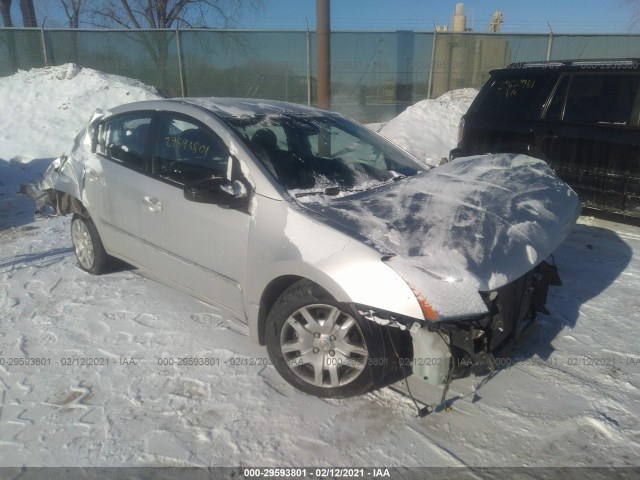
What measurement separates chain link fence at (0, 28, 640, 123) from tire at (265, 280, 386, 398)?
34.3 feet

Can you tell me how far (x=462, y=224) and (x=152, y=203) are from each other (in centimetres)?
216

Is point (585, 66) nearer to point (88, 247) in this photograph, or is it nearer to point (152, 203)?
point (152, 203)

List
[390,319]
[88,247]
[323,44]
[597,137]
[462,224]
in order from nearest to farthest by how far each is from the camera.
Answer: [390,319] → [462,224] → [88,247] → [597,137] → [323,44]

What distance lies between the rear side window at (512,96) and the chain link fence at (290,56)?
6840mm

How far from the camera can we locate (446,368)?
259cm

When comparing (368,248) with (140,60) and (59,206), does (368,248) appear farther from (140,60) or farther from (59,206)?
(140,60)

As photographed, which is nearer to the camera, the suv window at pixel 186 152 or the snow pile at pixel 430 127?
the suv window at pixel 186 152

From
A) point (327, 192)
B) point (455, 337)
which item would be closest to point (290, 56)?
point (327, 192)

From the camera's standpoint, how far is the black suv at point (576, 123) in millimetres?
5516

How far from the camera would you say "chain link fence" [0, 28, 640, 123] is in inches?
484

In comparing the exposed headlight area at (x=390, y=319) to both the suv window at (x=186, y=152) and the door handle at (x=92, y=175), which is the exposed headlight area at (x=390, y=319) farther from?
the door handle at (x=92, y=175)

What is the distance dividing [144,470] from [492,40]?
12955 mm

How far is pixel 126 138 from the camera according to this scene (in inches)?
165

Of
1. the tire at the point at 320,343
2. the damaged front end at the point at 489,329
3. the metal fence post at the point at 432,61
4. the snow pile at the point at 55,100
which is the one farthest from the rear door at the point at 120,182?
the metal fence post at the point at 432,61
